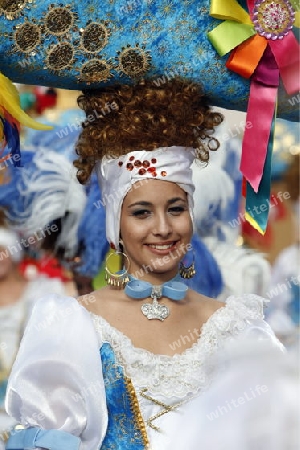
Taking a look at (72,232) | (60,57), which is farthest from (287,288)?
(60,57)

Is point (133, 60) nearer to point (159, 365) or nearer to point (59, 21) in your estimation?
point (59, 21)

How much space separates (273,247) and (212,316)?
9.36ft

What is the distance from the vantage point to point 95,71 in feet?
7.61

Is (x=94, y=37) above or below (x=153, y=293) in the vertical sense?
above

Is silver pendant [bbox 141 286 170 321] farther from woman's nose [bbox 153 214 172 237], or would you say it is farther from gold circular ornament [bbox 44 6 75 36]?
gold circular ornament [bbox 44 6 75 36]

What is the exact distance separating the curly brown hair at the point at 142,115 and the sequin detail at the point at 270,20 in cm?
26

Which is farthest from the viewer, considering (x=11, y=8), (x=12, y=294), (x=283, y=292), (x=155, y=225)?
(x=283, y=292)

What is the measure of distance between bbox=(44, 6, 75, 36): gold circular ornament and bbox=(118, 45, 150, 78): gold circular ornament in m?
0.17

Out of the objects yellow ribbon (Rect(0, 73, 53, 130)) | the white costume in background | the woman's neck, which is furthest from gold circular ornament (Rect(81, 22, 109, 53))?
the white costume in background

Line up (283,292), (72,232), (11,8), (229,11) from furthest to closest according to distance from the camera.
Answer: (283,292) → (72,232) → (229,11) → (11,8)

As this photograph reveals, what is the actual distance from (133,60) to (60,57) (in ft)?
0.70

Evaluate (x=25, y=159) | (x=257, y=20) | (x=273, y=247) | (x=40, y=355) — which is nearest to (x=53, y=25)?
(x=257, y=20)

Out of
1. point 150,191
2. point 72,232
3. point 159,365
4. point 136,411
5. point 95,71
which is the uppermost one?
point 72,232

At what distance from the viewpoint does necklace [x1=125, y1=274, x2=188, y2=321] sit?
242cm
